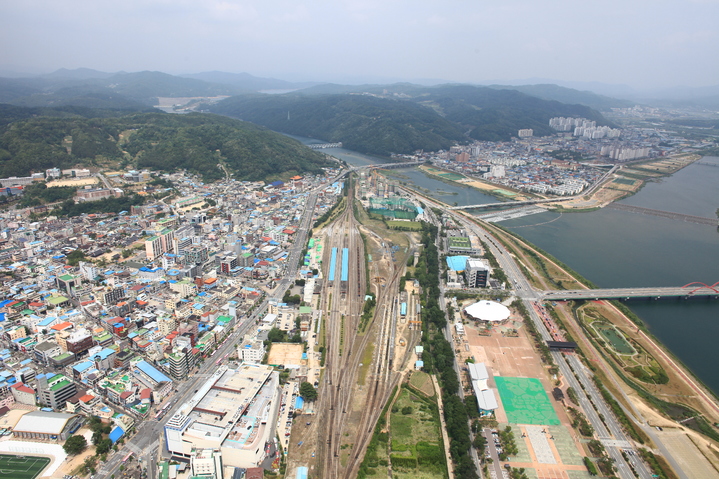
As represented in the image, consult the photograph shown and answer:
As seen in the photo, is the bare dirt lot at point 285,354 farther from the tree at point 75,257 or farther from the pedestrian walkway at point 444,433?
the tree at point 75,257

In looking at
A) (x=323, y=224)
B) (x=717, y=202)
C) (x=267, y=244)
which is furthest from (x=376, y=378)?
(x=717, y=202)

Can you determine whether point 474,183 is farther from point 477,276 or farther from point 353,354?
point 353,354

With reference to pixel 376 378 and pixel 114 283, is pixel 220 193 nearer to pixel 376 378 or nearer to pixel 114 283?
pixel 114 283

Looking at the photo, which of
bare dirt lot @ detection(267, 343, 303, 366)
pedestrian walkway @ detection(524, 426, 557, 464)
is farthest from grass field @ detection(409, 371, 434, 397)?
bare dirt lot @ detection(267, 343, 303, 366)

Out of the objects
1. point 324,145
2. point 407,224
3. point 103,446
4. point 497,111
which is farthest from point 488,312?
point 497,111

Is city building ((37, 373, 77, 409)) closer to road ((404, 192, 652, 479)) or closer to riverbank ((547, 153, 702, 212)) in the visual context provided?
road ((404, 192, 652, 479))
